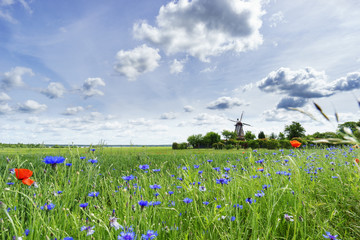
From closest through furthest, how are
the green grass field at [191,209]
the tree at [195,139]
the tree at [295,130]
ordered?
1. the green grass field at [191,209]
2. the tree at [295,130]
3. the tree at [195,139]

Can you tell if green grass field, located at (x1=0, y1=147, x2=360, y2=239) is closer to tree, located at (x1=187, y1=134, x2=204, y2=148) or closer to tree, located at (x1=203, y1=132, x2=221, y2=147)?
tree, located at (x1=203, y1=132, x2=221, y2=147)

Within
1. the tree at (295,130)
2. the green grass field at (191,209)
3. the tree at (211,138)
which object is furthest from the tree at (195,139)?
the green grass field at (191,209)

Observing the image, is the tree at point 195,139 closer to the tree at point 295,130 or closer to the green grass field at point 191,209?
the tree at point 295,130

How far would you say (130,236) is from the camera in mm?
1413


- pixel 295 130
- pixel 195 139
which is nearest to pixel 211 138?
pixel 195 139

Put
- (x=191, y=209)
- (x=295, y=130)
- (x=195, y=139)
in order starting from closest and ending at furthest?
(x=191, y=209)
(x=295, y=130)
(x=195, y=139)

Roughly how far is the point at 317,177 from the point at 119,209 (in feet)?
12.9

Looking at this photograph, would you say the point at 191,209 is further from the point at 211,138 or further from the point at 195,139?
the point at 195,139

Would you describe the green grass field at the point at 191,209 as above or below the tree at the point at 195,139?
below

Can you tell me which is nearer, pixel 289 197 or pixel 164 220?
pixel 164 220

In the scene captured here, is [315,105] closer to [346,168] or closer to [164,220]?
[164,220]

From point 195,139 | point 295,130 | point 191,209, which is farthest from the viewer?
point 195,139

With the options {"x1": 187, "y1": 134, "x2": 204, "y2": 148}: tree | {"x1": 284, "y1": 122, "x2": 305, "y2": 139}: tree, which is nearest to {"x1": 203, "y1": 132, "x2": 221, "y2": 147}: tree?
{"x1": 187, "y1": 134, "x2": 204, "y2": 148}: tree

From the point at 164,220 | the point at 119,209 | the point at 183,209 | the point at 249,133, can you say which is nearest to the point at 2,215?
the point at 119,209
